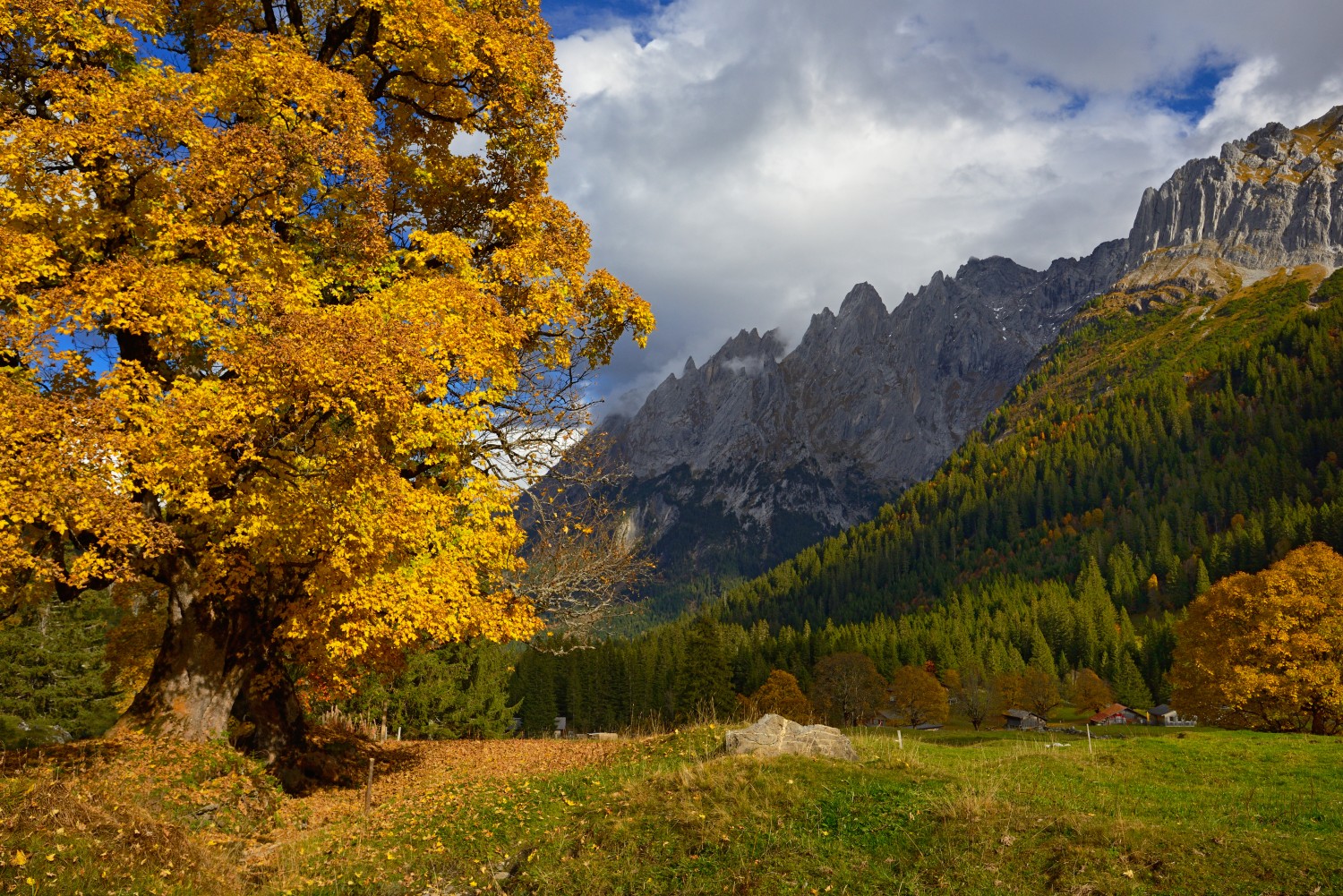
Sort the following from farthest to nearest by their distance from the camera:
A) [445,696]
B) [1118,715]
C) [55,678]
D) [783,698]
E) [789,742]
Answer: [1118,715] < [783,698] < [445,696] < [55,678] < [789,742]

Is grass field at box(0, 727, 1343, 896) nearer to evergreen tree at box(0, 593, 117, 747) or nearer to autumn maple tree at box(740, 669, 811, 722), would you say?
evergreen tree at box(0, 593, 117, 747)

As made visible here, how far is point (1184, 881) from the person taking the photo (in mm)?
8578

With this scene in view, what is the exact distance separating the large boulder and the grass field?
599 mm

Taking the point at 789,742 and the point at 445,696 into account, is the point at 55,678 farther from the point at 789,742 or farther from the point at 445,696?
the point at 789,742

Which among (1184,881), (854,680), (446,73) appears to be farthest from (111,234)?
(854,680)

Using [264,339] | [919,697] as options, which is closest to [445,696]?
[264,339]

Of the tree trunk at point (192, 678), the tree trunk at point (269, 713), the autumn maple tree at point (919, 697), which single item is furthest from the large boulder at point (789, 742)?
the autumn maple tree at point (919, 697)

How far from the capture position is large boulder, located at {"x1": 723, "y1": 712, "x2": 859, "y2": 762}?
14.6 metres

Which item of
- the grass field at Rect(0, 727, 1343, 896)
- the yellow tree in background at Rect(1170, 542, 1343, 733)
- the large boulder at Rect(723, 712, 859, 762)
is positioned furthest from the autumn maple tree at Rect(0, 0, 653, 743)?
the yellow tree in background at Rect(1170, 542, 1343, 733)

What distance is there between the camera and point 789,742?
15219 mm

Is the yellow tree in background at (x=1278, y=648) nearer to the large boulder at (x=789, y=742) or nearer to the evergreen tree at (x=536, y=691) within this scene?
the large boulder at (x=789, y=742)

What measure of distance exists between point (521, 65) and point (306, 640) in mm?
13795

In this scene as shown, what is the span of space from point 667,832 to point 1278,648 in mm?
48144

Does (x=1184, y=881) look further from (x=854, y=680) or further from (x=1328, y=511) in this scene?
(x=1328, y=511)
